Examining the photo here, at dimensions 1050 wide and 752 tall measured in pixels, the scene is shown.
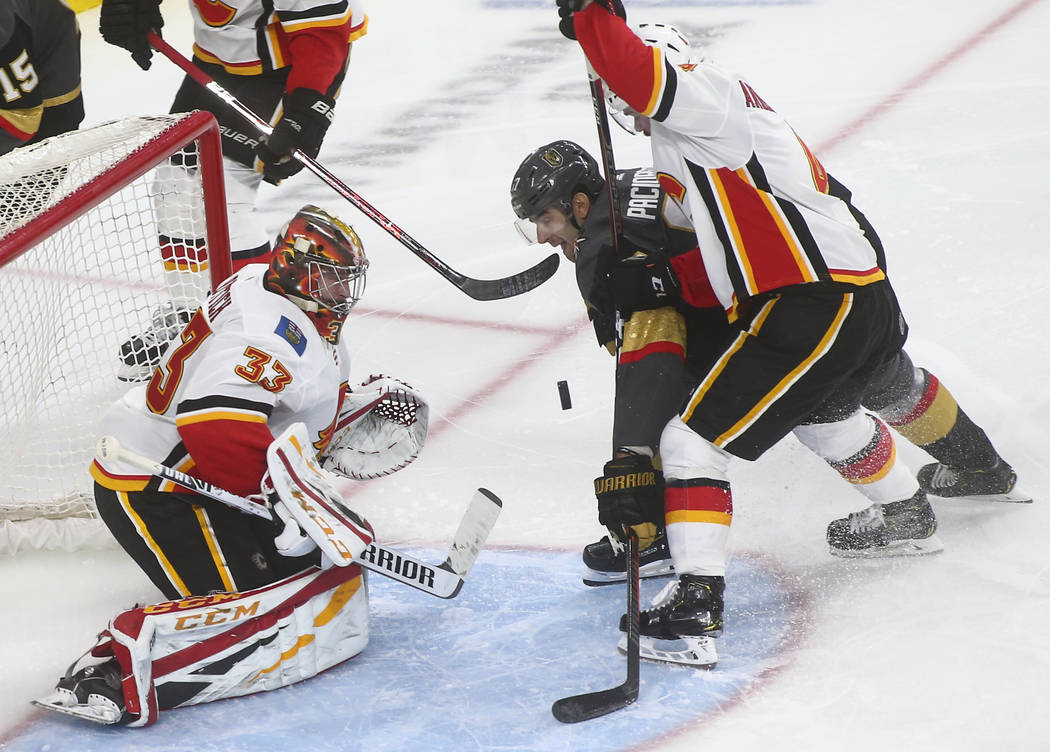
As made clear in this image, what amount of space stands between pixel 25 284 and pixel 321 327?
87cm

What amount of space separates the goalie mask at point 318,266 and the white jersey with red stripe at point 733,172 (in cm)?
52

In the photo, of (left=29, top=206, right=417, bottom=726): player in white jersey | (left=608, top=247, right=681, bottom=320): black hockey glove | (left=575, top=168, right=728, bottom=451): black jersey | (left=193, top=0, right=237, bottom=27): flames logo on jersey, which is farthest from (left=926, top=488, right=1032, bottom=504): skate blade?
(left=193, top=0, right=237, bottom=27): flames logo on jersey

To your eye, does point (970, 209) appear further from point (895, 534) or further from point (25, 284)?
point (25, 284)

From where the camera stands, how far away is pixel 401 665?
228 centimetres

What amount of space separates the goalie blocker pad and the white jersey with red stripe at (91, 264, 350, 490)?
239 mm

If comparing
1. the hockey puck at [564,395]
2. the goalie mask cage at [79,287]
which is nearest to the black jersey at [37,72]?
the goalie mask cage at [79,287]

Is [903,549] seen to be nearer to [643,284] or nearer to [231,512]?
[643,284]

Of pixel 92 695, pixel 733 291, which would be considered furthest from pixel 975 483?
pixel 92 695

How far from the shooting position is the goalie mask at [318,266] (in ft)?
7.36

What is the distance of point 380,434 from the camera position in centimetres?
272

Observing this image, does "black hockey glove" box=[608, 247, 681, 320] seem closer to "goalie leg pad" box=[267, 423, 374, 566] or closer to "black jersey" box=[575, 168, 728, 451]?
"black jersey" box=[575, 168, 728, 451]

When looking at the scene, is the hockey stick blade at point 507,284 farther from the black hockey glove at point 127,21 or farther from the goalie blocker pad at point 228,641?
the goalie blocker pad at point 228,641

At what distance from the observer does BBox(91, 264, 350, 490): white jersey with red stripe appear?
2164 millimetres

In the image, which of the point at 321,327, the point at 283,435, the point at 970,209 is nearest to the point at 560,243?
the point at 321,327
